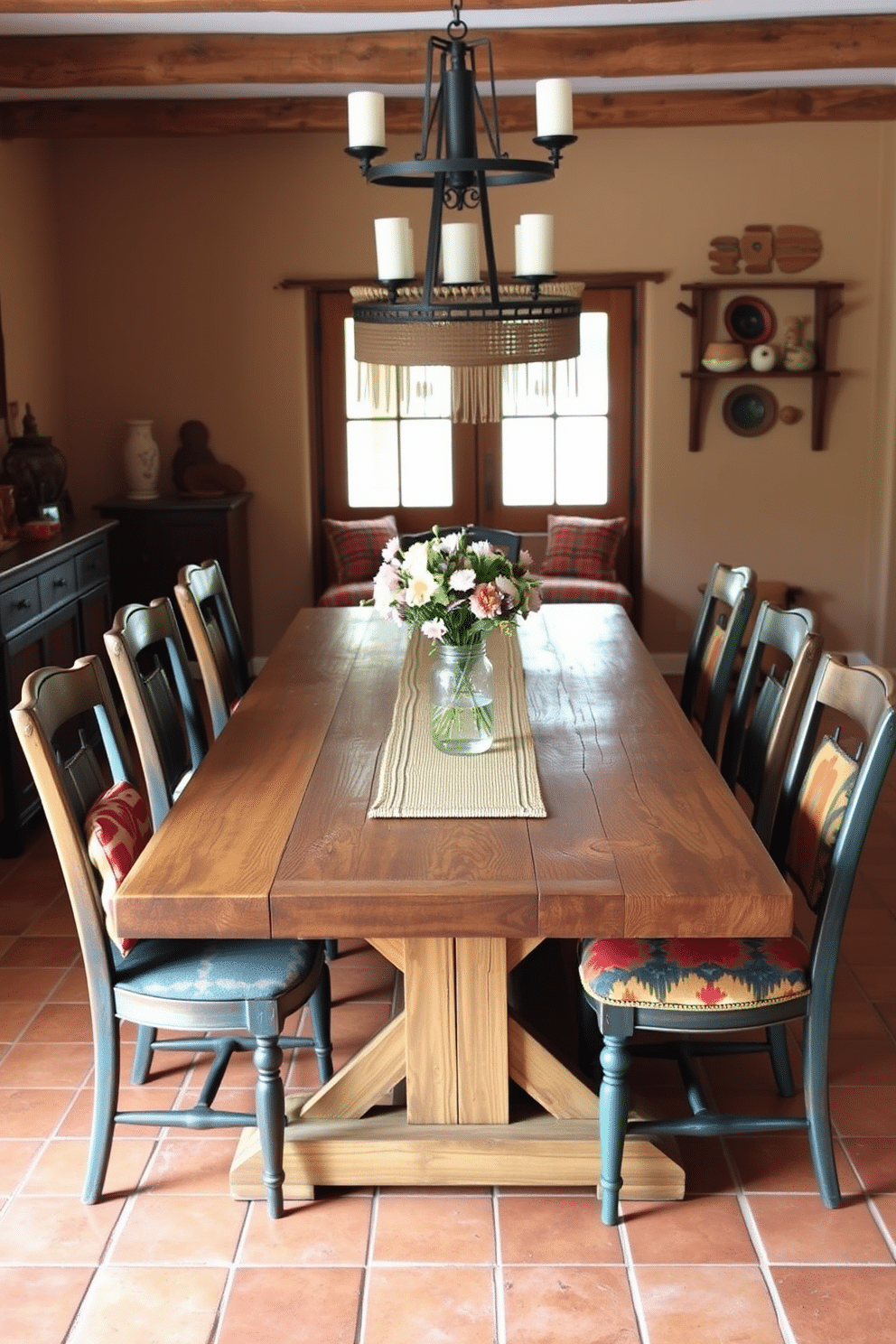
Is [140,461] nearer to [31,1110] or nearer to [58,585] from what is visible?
[58,585]

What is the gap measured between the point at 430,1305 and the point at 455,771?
100 centimetres

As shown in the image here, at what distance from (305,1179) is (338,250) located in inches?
197

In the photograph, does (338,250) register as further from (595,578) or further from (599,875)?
(599,875)

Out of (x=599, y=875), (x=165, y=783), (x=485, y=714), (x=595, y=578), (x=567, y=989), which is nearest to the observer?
(x=599, y=875)

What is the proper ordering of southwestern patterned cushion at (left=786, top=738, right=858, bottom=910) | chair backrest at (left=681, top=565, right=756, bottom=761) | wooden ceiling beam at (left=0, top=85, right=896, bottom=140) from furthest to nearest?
wooden ceiling beam at (left=0, top=85, right=896, bottom=140) < chair backrest at (left=681, top=565, right=756, bottom=761) < southwestern patterned cushion at (left=786, top=738, right=858, bottom=910)

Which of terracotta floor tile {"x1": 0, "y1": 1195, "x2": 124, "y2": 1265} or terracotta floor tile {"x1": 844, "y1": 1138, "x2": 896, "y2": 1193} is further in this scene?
terracotta floor tile {"x1": 844, "y1": 1138, "x2": 896, "y2": 1193}

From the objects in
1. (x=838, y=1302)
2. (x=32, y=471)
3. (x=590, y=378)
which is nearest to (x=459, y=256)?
(x=838, y=1302)

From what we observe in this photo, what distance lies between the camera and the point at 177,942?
2.74 metres

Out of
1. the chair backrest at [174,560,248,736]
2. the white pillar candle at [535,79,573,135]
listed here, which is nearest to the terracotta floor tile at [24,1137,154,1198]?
the chair backrest at [174,560,248,736]

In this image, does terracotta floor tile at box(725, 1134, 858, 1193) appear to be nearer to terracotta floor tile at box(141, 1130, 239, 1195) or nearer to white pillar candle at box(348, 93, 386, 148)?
terracotta floor tile at box(141, 1130, 239, 1195)

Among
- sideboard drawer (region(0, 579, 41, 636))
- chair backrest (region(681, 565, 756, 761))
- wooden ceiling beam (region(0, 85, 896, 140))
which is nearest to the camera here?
chair backrest (region(681, 565, 756, 761))

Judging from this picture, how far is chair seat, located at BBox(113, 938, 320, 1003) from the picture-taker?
2570 mm

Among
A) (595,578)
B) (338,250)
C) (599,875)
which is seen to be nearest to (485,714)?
(599,875)

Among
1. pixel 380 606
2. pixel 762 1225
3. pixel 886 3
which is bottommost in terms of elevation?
pixel 762 1225
